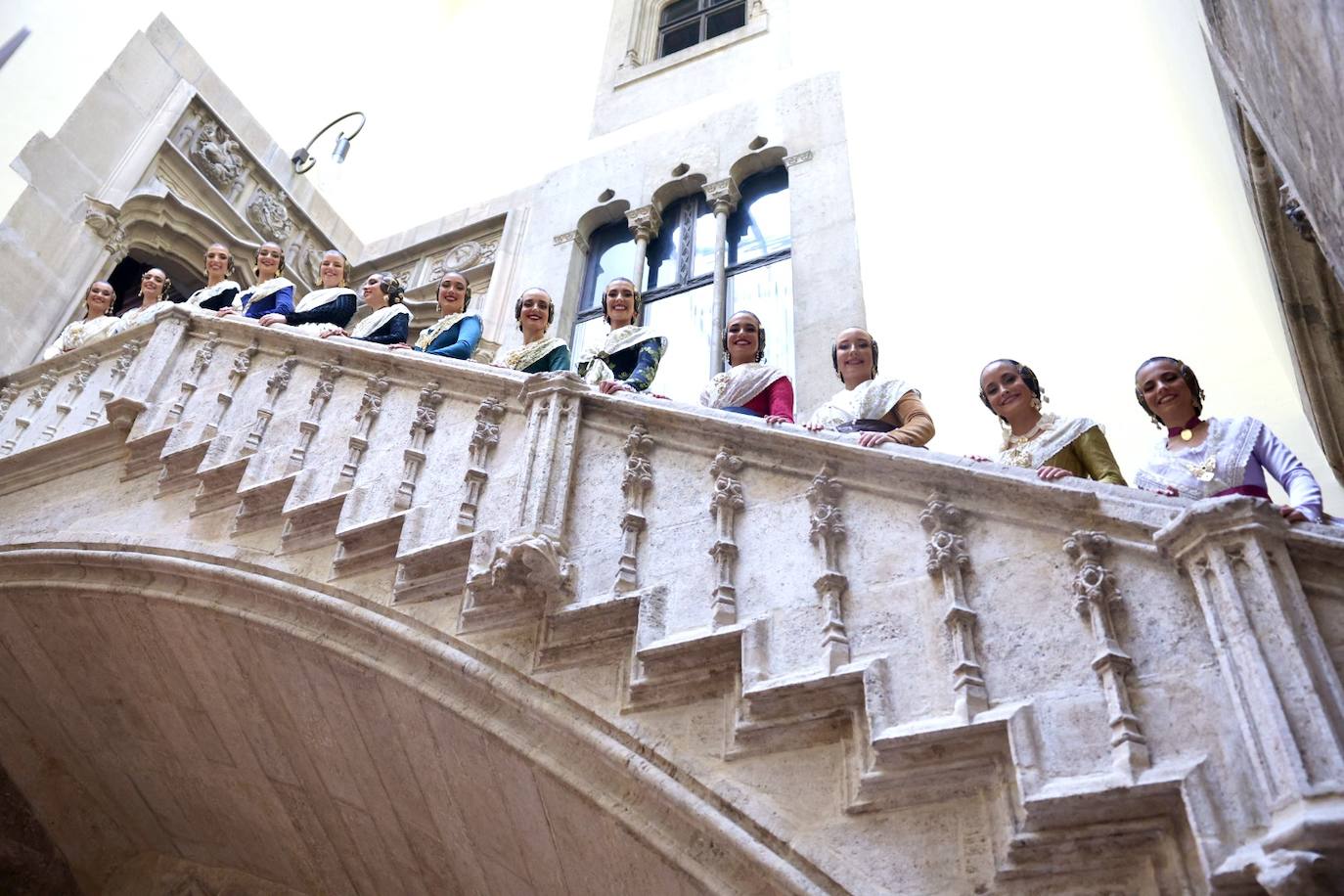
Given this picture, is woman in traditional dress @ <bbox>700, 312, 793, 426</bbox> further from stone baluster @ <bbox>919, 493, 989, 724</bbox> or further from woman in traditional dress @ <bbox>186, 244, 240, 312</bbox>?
woman in traditional dress @ <bbox>186, 244, 240, 312</bbox>

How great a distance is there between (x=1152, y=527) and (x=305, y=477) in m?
3.39

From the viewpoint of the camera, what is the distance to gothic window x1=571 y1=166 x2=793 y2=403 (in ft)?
29.2

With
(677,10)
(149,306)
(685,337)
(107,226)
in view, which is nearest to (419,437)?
(149,306)

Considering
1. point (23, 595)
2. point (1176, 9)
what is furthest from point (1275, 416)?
point (23, 595)

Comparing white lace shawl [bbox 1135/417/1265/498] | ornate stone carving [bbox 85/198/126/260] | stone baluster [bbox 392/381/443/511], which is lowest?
white lace shawl [bbox 1135/417/1265/498]

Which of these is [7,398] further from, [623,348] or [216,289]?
[623,348]

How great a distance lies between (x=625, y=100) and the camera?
39.1ft

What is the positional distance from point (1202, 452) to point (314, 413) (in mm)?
3736

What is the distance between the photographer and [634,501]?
4.02 meters

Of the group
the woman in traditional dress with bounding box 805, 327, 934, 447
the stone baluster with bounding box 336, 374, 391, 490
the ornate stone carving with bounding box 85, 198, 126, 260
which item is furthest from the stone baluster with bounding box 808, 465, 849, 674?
the ornate stone carving with bounding box 85, 198, 126, 260

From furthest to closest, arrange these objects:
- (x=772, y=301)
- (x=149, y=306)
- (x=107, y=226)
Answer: (x=107, y=226), (x=772, y=301), (x=149, y=306)

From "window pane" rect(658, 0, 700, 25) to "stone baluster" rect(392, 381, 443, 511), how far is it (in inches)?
382

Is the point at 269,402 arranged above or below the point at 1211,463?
above

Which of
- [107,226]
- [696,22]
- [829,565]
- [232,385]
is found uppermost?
[696,22]
